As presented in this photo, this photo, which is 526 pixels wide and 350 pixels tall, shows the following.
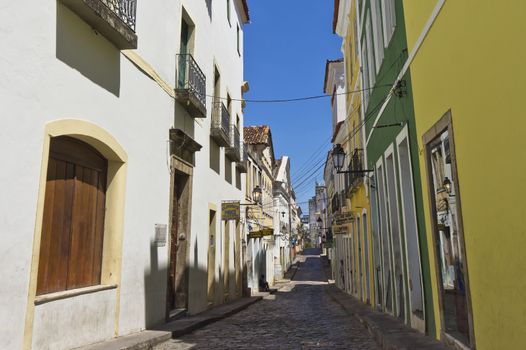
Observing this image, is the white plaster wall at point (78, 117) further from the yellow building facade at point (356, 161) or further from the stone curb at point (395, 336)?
the yellow building facade at point (356, 161)

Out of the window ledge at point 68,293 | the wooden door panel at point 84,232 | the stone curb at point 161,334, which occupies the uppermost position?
the wooden door panel at point 84,232

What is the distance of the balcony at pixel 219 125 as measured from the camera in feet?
39.0

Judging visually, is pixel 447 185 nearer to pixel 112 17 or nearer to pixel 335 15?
pixel 112 17

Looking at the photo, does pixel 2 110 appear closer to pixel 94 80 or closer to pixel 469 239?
pixel 94 80

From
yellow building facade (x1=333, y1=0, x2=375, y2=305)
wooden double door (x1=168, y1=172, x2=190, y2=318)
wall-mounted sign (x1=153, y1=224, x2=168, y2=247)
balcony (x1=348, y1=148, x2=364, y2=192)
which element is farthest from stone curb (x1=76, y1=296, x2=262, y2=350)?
balcony (x1=348, y1=148, x2=364, y2=192)

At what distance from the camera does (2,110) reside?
406cm

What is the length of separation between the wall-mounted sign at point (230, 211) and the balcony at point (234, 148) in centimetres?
191

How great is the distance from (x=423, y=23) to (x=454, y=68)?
1301 millimetres

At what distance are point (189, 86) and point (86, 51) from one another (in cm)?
396

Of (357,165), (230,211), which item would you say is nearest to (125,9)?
(230,211)

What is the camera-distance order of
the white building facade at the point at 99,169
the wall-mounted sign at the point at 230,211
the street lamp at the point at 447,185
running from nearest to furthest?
the white building facade at the point at 99,169 < the street lamp at the point at 447,185 < the wall-mounted sign at the point at 230,211

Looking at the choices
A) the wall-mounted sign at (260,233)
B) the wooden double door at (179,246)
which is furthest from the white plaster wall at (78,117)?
the wall-mounted sign at (260,233)

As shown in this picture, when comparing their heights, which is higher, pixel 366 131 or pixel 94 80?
pixel 366 131

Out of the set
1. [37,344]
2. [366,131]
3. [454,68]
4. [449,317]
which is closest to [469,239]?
[449,317]
